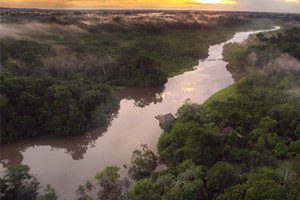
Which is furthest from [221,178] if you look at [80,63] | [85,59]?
[85,59]

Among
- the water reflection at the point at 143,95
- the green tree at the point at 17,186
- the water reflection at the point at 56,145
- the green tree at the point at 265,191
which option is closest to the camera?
the green tree at the point at 265,191

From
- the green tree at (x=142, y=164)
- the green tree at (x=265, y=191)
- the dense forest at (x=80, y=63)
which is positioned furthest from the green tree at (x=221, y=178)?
the dense forest at (x=80, y=63)

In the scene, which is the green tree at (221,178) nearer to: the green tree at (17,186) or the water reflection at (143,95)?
the green tree at (17,186)

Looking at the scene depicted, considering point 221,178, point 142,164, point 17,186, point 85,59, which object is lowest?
point 142,164

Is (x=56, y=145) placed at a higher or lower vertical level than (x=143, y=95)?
lower

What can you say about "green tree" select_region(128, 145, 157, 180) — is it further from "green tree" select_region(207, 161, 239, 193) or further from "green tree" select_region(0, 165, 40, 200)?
"green tree" select_region(0, 165, 40, 200)

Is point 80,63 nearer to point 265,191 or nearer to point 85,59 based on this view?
point 85,59

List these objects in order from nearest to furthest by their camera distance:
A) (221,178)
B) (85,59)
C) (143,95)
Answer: (221,178), (143,95), (85,59)

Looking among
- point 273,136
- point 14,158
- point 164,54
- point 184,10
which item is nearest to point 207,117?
point 273,136

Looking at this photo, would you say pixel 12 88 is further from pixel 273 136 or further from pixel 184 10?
pixel 184 10
